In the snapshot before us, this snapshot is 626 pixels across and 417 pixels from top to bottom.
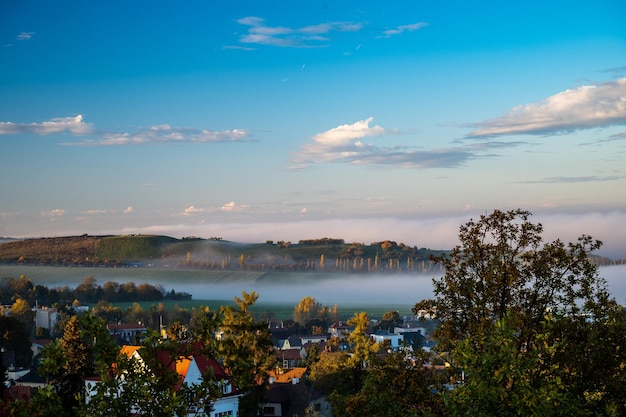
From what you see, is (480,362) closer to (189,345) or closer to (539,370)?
(539,370)

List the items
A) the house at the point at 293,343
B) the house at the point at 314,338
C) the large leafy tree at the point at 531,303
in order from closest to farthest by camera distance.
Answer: the large leafy tree at the point at 531,303, the house at the point at 293,343, the house at the point at 314,338

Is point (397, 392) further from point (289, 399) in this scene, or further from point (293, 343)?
point (293, 343)

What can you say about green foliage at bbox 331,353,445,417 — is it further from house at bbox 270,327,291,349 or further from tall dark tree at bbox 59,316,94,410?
house at bbox 270,327,291,349

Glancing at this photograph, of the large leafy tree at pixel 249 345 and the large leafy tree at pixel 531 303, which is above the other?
the large leafy tree at pixel 531 303

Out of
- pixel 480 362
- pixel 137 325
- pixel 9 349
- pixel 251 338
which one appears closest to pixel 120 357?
pixel 480 362

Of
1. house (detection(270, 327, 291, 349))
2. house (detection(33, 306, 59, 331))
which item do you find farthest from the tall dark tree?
house (detection(33, 306, 59, 331))

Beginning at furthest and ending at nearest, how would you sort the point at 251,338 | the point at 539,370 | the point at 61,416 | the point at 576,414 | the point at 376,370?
the point at 251,338
the point at 376,370
the point at 539,370
the point at 576,414
the point at 61,416

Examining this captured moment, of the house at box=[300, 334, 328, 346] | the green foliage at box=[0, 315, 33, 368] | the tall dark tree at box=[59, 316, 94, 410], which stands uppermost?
the tall dark tree at box=[59, 316, 94, 410]

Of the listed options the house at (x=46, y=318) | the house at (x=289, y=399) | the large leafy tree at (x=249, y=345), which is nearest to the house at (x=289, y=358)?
the house at (x=289, y=399)

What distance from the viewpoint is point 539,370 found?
19500mm

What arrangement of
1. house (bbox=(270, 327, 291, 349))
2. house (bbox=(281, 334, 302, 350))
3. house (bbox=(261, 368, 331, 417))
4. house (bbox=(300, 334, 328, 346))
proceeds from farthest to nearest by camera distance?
house (bbox=(270, 327, 291, 349)) < house (bbox=(300, 334, 328, 346)) < house (bbox=(281, 334, 302, 350)) < house (bbox=(261, 368, 331, 417))

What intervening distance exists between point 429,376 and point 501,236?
4.74 m

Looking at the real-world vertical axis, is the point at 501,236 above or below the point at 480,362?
above

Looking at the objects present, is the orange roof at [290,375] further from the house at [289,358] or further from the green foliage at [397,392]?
the green foliage at [397,392]
